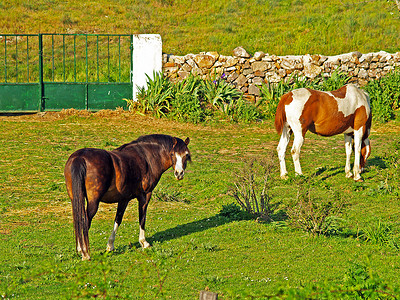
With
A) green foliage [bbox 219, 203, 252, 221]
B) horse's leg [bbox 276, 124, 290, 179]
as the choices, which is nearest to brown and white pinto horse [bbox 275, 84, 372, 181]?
horse's leg [bbox 276, 124, 290, 179]

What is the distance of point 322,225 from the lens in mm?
9742

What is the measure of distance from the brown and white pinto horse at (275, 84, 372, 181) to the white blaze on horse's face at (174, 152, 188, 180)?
508 centimetres

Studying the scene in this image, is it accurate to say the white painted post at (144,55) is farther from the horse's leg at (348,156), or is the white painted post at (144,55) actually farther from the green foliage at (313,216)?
the green foliage at (313,216)

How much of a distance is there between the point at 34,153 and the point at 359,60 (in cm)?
1374

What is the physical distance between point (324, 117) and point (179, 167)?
580 centimetres

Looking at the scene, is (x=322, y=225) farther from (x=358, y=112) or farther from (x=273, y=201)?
(x=358, y=112)

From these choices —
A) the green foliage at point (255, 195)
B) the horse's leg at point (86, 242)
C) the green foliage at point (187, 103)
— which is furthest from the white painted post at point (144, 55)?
the horse's leg at point (86, 242)

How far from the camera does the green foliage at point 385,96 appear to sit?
68.7 ft

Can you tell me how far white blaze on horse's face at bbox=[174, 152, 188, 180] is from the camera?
8.89 metres

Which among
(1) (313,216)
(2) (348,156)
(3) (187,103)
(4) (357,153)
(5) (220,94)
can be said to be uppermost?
(5) (220,94)

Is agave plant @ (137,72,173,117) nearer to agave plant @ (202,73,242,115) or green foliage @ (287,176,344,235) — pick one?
agave plant @ (202,73,242,115)

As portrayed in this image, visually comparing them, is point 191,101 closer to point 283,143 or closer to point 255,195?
point 283,143

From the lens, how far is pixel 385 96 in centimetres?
2106

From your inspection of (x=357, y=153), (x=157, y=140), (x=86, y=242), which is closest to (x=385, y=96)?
(x=357, y=153)
